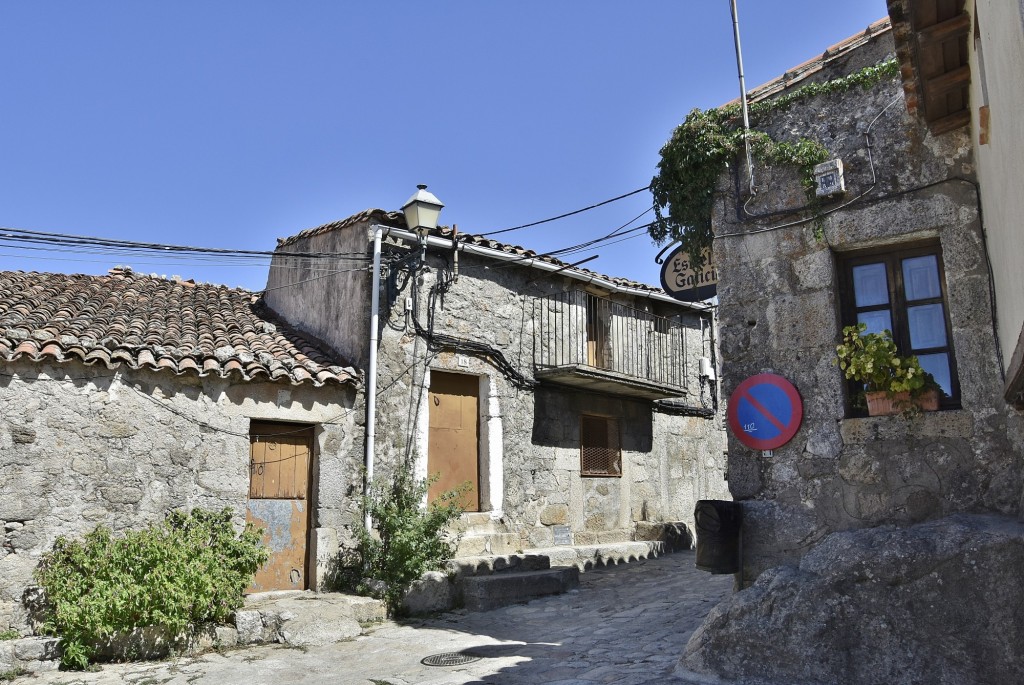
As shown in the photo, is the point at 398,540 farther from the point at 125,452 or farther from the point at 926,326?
the point at 926,326

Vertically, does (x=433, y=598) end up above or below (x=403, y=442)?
below

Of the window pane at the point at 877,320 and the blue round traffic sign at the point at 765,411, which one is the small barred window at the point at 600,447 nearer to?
the blue round traffic sign at the point at 765,411

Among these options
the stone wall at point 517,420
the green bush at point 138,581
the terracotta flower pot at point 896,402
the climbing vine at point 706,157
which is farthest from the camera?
the stone wall at point 517,420

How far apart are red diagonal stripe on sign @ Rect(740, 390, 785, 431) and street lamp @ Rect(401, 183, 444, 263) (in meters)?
Result: 4.50

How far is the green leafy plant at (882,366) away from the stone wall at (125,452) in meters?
5.57

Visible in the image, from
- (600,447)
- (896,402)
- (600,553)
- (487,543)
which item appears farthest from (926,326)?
(600,447)

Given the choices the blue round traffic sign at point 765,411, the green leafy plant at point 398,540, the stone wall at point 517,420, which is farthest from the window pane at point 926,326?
the stone wall at point 517,420

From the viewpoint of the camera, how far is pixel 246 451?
8.44m

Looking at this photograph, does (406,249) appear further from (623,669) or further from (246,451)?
(623,669)

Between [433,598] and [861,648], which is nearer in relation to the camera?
[861,648]

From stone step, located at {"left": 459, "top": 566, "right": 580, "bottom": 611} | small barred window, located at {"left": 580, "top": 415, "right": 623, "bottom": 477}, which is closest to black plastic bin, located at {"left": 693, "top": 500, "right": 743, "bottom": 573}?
stone step, located at {"left": 459, "top": 566, "right": 580, "bottom": 611}

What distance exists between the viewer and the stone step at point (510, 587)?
8664mm

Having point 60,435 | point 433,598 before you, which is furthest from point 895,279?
point 60,435

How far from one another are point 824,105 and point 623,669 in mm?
4317
